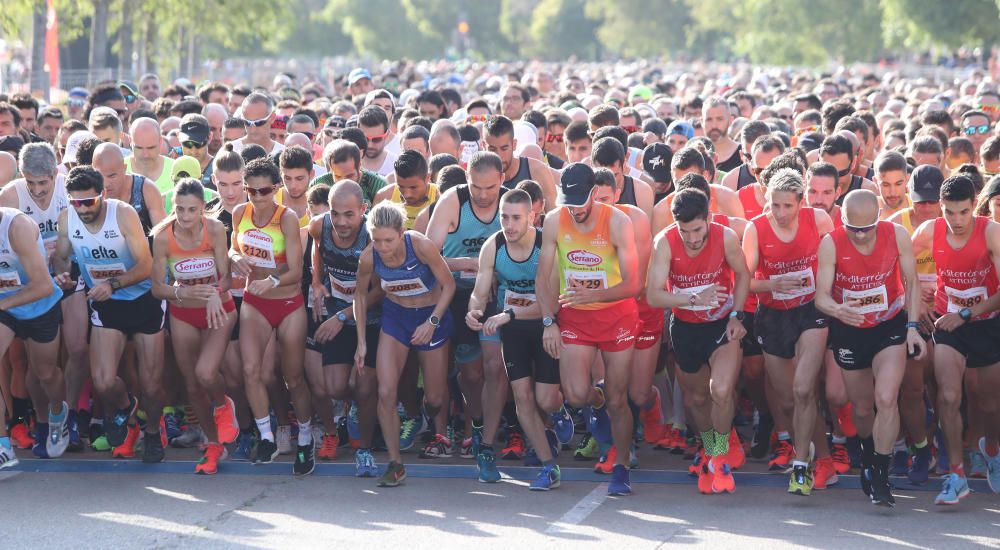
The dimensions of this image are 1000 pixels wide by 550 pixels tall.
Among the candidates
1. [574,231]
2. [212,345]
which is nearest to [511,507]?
[574,231]

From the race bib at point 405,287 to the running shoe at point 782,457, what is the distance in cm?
243

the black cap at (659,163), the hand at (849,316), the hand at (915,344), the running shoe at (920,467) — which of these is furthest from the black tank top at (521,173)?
the running shoe at (920,467)

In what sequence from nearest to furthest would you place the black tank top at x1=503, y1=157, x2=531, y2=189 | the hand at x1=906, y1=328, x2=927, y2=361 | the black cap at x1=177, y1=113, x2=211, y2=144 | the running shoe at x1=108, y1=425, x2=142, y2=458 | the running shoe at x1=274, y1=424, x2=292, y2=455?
1. the hand at x1=906, y1=328, x2=927, y2=361
2. the running shoe at x1=108, y1=425, x2=142, y2=458
3. the running shoe at x1=274, y1=424, x2=292, y2=455
4. the black tank top at x1=503, y1=157, x2=531, y2=189
5. the black cap at x1=177, y1=113, x2=211, y2=144

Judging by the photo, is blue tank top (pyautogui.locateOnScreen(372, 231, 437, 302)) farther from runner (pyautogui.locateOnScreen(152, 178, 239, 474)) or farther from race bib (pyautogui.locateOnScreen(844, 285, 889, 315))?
race bib (pyautogui.locateOnScreen(844, 285, 889, 315))

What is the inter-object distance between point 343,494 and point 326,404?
3.43ft

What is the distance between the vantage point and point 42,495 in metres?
8.45

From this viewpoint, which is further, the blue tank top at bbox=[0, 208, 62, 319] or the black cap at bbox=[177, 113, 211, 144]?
the black cap at bbox=[177, 113, 211, 144]

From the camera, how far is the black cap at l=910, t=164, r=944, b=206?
28.3ft

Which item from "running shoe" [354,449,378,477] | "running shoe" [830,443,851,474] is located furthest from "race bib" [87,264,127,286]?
"running shoe" [830,443,851,474]

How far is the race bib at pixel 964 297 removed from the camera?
827cm

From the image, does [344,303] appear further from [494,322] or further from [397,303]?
[494,322]

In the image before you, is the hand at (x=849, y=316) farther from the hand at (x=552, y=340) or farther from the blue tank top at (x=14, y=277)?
the blue tank top at (x=14, y=277)

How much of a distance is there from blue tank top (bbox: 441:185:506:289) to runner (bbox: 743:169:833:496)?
1.64 meters

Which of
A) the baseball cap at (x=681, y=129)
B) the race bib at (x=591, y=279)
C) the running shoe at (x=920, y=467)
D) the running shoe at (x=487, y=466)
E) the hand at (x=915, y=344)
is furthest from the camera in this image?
the baseball cap at (x=681, y=129)
